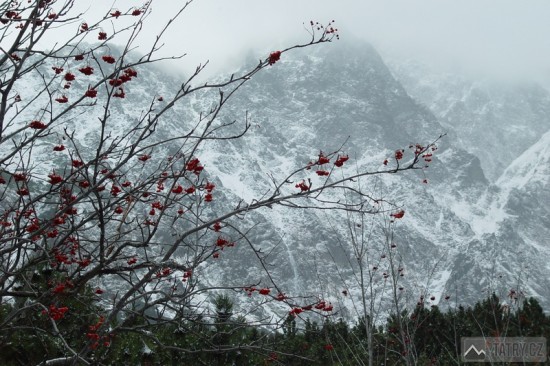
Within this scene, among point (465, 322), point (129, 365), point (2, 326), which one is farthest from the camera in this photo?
point (465, 322)

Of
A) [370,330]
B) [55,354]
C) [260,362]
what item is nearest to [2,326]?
[55,354]

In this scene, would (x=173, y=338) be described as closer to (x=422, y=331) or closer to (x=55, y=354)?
(x=55, y=354)

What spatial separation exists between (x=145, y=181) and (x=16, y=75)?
1.33 metres

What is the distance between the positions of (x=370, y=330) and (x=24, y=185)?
4.62 meters

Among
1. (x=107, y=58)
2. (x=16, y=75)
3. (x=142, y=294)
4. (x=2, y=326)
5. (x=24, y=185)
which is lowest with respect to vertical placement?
(x=2, y=326)

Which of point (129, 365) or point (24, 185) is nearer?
point (24, 185)

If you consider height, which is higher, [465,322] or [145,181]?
[465,322]

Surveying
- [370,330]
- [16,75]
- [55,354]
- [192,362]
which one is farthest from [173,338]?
[16,75]

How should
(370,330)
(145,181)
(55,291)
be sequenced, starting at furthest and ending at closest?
(370,330) < (145,181) < (55,291)

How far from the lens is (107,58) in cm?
526

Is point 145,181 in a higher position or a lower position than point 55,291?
higher

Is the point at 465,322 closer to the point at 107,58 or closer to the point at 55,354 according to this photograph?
the point at 55,354

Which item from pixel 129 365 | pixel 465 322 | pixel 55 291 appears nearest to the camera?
pixel 55 291

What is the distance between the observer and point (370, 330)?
296 inches
